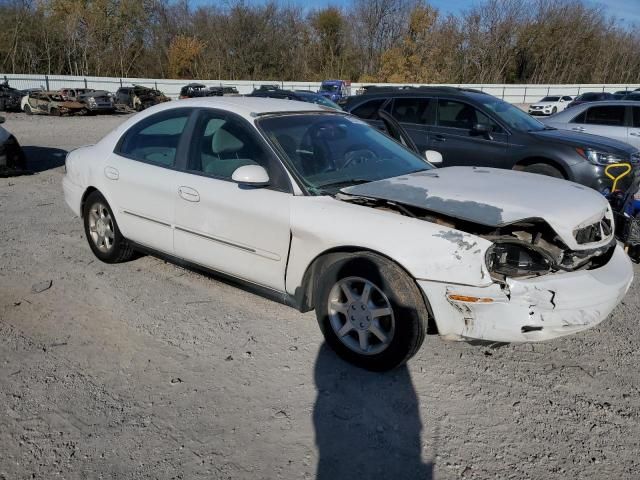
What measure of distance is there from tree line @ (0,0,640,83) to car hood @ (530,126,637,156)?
57.4 meters

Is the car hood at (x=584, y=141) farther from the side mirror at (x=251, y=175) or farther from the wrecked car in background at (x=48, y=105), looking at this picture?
the wrecked car in background at (x=48, y=105)

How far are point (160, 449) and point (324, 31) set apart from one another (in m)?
69.0

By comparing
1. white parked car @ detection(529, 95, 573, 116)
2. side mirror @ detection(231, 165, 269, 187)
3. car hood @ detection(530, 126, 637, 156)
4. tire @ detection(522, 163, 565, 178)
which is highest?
white parked car @ detection(529, 95, 573, 116)

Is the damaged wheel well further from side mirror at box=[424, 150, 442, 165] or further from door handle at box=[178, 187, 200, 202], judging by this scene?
side mirror at box=[424, 150, 442, 165]

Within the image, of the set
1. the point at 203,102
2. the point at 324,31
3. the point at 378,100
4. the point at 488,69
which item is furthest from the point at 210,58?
the point at 203,102

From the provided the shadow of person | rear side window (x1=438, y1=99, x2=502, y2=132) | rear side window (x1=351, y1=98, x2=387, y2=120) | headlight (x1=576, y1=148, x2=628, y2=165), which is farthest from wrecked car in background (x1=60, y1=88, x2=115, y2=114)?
the shadow of person

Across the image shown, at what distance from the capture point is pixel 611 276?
10.0 ft

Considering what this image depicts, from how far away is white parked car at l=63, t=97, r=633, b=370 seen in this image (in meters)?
2.77

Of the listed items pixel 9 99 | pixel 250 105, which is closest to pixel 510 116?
pixel 250 105

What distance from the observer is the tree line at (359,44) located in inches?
2330

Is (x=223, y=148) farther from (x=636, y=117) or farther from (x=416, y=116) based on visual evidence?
(x=636, y=117)

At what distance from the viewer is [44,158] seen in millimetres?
11789

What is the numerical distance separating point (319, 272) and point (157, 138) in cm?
206

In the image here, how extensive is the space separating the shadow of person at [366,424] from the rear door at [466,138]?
5231 mm
